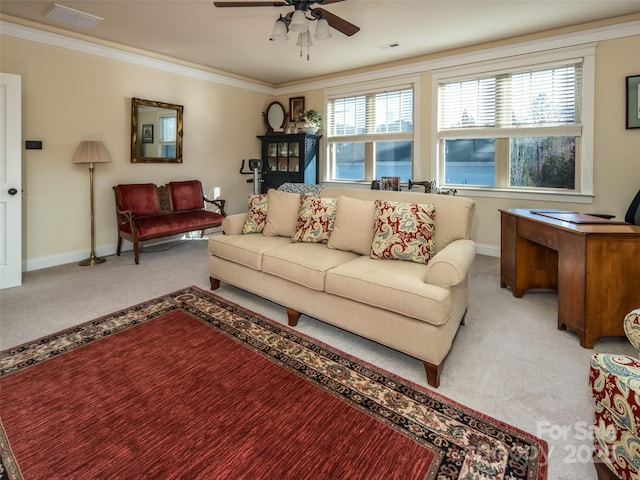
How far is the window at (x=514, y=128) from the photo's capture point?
13.2 ft

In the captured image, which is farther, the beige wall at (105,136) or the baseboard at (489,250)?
the baseboard at (489,250)

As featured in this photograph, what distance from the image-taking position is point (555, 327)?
262 cm

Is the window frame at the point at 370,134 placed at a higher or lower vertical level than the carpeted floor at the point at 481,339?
higher

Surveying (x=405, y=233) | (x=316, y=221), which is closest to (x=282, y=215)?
(x=316, y=221)

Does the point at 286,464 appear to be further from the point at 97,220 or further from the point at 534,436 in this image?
the point at 97,220

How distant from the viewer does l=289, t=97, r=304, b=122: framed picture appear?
633 cm

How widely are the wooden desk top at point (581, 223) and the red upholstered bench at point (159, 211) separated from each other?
3.96 m

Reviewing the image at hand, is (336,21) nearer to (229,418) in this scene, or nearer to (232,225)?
(232,225)

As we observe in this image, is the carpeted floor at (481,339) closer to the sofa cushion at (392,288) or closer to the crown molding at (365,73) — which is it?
the sofa cushion at (392,288)

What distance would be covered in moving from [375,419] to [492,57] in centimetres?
453

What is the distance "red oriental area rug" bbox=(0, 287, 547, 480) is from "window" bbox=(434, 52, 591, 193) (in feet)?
11.8

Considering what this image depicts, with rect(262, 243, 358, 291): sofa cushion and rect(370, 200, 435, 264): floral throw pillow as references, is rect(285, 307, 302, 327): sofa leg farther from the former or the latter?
rect(370, 200, 435, 264): floral throw pillow

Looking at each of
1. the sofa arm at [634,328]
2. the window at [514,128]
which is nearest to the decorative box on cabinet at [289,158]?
the window at [514,128]

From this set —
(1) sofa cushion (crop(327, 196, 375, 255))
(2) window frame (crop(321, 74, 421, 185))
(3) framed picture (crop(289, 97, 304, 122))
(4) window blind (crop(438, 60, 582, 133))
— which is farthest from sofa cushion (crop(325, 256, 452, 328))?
Result: (3) framed picture (crop(289, 97, 304, 122))
